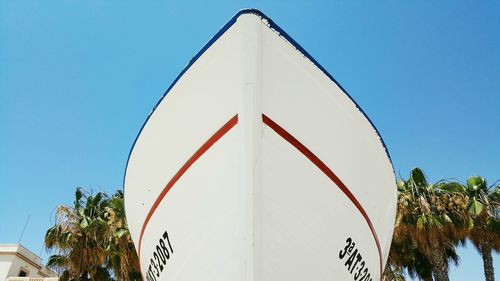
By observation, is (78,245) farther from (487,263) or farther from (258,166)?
(487,263)

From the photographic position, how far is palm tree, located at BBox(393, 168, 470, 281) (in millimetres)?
12336

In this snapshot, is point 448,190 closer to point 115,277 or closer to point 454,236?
point 454,236

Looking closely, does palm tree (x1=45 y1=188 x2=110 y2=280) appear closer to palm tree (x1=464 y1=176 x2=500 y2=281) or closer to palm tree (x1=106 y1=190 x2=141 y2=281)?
palm tree (x1=106 y1=190 x2=141 y2=281)

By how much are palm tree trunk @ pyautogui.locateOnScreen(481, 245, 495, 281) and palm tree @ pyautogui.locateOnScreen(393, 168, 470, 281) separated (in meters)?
0.77

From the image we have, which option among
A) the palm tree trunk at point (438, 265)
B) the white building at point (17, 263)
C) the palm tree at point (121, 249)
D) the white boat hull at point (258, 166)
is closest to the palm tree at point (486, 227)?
the palm tree trunk at point (438, 265)

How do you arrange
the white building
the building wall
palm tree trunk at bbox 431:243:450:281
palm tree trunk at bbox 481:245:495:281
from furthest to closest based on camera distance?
the white building, the building wall, palm tree trunk at bbox 481:245:495:281, palm tree trunk at bbox 431:243:450:281

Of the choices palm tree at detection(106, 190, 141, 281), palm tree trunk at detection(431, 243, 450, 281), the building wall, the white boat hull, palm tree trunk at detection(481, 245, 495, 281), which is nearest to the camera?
the white boat hull

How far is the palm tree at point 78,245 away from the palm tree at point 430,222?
10719mm

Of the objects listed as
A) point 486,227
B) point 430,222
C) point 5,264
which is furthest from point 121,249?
point 5,264

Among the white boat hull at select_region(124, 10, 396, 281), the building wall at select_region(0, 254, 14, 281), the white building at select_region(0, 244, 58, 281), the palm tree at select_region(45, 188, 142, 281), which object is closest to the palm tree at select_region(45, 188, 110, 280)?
the palm tree at select_region(45, 188, 142, 281)

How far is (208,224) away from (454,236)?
12623 mm

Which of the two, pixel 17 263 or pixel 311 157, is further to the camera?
pixel 17 263

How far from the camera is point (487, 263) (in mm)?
12898

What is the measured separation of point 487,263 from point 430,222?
294 cm
